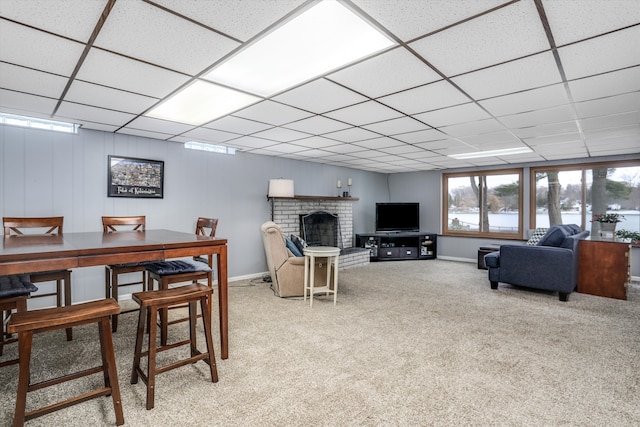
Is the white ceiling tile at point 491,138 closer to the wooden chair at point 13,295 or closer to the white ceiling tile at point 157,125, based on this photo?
the white ceiling tile at point 157,125

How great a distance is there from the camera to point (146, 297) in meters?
1.93

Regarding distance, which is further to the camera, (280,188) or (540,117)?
(280,188)

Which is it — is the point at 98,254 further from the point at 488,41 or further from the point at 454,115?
the point at 454,115

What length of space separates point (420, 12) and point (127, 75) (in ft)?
6.80

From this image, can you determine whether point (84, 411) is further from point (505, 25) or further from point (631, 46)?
point (631, 46)

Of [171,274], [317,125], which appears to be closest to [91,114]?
[171,274]

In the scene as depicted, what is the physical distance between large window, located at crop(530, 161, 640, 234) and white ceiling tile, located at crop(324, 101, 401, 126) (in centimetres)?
470

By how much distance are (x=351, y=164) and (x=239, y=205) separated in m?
2.68

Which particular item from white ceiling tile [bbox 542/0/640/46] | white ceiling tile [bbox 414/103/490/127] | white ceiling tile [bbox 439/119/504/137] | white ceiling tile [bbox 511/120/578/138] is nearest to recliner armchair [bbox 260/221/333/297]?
white ceiling tile [bbox 414/103/490/127]

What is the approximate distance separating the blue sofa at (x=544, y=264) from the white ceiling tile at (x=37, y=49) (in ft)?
17.3

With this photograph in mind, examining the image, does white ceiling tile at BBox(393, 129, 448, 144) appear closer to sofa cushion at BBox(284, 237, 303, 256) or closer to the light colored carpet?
sofa cushion at BBox(284, 237, 303, 256)

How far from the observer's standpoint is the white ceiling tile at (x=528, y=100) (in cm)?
271

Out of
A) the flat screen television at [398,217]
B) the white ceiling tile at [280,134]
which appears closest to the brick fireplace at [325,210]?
the flat screen television at [398,217]

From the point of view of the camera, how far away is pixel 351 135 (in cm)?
427
